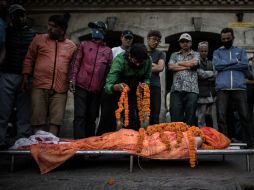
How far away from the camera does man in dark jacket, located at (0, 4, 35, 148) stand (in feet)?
18.1

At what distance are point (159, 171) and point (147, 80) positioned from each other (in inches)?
58.3

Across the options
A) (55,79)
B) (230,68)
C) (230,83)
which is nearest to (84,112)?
(55,79)

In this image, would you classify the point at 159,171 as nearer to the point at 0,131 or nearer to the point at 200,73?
the point at 0,131

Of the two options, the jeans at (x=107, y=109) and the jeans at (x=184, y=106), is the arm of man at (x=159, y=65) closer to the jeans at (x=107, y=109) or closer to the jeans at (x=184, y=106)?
the jeans at (x=184, y=106)

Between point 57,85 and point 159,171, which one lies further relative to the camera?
point 57,85

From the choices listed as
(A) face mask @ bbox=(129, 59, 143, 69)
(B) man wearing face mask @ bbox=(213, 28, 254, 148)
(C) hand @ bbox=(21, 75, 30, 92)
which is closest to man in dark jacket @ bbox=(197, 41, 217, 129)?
(B) man wearing face mask @ bbox=(213, 28, 254, 148)

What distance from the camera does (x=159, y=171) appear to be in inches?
181

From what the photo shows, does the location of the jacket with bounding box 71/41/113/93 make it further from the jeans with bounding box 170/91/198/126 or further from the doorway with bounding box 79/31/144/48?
the doorway with bounding box 79/31/144/48

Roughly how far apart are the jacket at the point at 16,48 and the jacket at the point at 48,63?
12 cm

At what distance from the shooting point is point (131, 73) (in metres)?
5.39

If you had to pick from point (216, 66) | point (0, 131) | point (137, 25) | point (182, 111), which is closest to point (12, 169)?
point (0, 131)

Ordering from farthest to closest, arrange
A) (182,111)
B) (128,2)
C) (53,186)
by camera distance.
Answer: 1. (128,2)
2. (182,111)
3. (53,186)

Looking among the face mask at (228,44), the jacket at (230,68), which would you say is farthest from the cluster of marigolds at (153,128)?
the face mask at (228,44)

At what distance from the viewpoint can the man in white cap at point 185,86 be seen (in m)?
6.29
